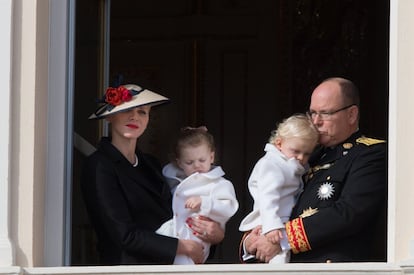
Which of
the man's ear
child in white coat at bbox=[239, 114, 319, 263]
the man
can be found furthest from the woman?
the man's ear

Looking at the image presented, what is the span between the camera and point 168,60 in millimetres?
11992

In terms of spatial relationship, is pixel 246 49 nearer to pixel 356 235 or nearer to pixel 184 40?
pixel 184 40

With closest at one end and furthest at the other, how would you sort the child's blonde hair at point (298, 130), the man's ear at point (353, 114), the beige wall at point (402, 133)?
the beige wall at point (402, 133)
the child's blonde hair at point (298, 130)
the man's ear at point (353, 114)

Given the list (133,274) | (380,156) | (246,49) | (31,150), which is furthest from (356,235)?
(246,49)

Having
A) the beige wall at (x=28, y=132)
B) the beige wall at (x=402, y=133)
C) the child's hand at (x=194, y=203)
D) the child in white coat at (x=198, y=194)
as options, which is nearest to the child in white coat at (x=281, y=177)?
the child in white coat at (x=198, y=194)

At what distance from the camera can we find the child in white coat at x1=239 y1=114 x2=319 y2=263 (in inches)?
292

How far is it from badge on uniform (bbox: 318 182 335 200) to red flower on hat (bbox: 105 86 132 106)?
0.97 meters

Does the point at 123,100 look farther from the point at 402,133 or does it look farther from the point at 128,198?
the point at 402,133

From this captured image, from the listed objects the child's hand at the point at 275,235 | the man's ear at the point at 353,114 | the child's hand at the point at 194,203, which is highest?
the man's ear at the point at 353,114

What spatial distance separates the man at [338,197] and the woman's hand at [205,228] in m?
0.15

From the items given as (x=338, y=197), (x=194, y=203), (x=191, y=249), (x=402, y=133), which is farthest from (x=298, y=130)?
(x=191, y=249)

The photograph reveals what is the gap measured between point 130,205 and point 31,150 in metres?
0.51

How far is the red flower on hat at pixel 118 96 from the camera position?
301 inches

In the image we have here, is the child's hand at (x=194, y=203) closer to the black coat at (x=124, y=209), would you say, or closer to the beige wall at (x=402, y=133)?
the black coat at (x=124, y=209)
